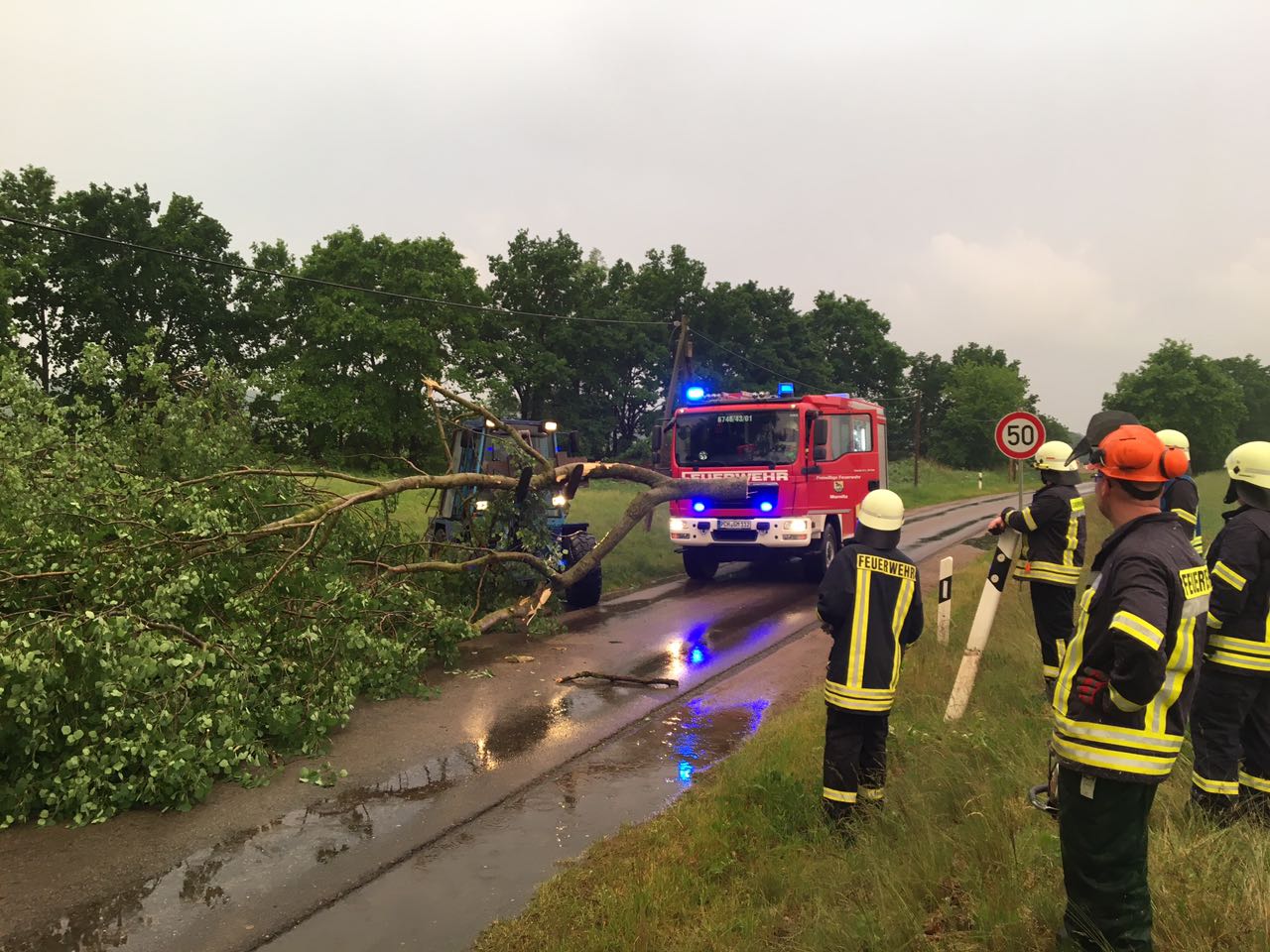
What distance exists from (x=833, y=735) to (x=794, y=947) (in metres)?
1.17

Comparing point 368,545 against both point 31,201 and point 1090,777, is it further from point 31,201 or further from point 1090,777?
point 31,201

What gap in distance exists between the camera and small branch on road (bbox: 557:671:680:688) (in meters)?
7.40

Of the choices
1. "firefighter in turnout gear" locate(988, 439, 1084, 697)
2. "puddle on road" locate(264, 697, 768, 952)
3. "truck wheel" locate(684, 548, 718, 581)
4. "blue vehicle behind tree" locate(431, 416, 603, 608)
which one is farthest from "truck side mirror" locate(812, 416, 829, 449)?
"puddle on road" locate(264, 697, 768, 952)

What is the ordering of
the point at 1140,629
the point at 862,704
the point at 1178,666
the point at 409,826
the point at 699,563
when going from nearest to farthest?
1. the point at 1140,629
2. the point at 1178,666
3. the point at 862,704
4. the point at 409,826
5. the point at 699,563

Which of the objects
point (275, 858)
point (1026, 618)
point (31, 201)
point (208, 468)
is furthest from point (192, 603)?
point (31, 201)

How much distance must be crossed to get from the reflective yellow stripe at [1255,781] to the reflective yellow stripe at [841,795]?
1.65 m

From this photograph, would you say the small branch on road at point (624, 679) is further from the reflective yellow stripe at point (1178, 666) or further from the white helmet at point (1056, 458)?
the reflective yellow stripe at point (1178, 666)

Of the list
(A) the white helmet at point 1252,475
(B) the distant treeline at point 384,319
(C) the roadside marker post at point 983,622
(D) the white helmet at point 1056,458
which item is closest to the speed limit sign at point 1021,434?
(D) the white helmet at point 1056,458

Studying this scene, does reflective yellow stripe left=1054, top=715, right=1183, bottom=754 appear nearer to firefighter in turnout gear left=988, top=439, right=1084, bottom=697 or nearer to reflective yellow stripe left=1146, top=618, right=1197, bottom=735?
reflective yellow stripe left=1146, top=618, right=1197, bottom=735

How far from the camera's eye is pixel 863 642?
4.02m

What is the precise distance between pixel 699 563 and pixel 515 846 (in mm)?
9377

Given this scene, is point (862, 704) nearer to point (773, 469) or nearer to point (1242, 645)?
point (1242, 645)

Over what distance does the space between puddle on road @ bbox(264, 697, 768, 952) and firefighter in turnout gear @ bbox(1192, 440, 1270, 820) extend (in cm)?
274

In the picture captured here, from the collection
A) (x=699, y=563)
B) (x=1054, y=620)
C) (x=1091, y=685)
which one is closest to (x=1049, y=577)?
(x=1054, y=620)
